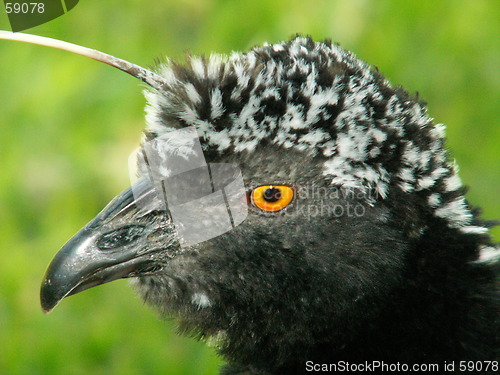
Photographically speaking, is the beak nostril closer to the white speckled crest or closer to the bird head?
the bird head

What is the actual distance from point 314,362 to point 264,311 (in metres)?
0.35

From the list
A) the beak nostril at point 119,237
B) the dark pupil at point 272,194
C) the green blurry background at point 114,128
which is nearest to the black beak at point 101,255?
the beak nostril at point 119,237

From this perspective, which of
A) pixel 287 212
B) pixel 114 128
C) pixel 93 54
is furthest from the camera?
pixel 114 128

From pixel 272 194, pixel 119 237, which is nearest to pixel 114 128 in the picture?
pixel 119 237

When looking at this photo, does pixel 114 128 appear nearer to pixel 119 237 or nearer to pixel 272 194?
pixel 119 237

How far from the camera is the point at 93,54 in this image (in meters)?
3.39

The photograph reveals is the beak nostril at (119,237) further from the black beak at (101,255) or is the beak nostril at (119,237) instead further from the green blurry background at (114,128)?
the green blurry background at (114,128)

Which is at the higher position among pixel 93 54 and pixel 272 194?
pixel 93 54

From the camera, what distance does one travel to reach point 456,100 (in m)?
6.24

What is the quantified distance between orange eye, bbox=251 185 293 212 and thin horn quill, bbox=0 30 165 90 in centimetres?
66

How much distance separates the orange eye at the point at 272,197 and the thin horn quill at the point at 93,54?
663 mm

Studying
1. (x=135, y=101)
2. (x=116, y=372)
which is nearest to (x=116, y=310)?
(x=116, y=372)

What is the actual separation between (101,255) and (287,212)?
2.70 ft

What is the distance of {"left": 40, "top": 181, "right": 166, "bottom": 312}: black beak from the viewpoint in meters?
3.46
